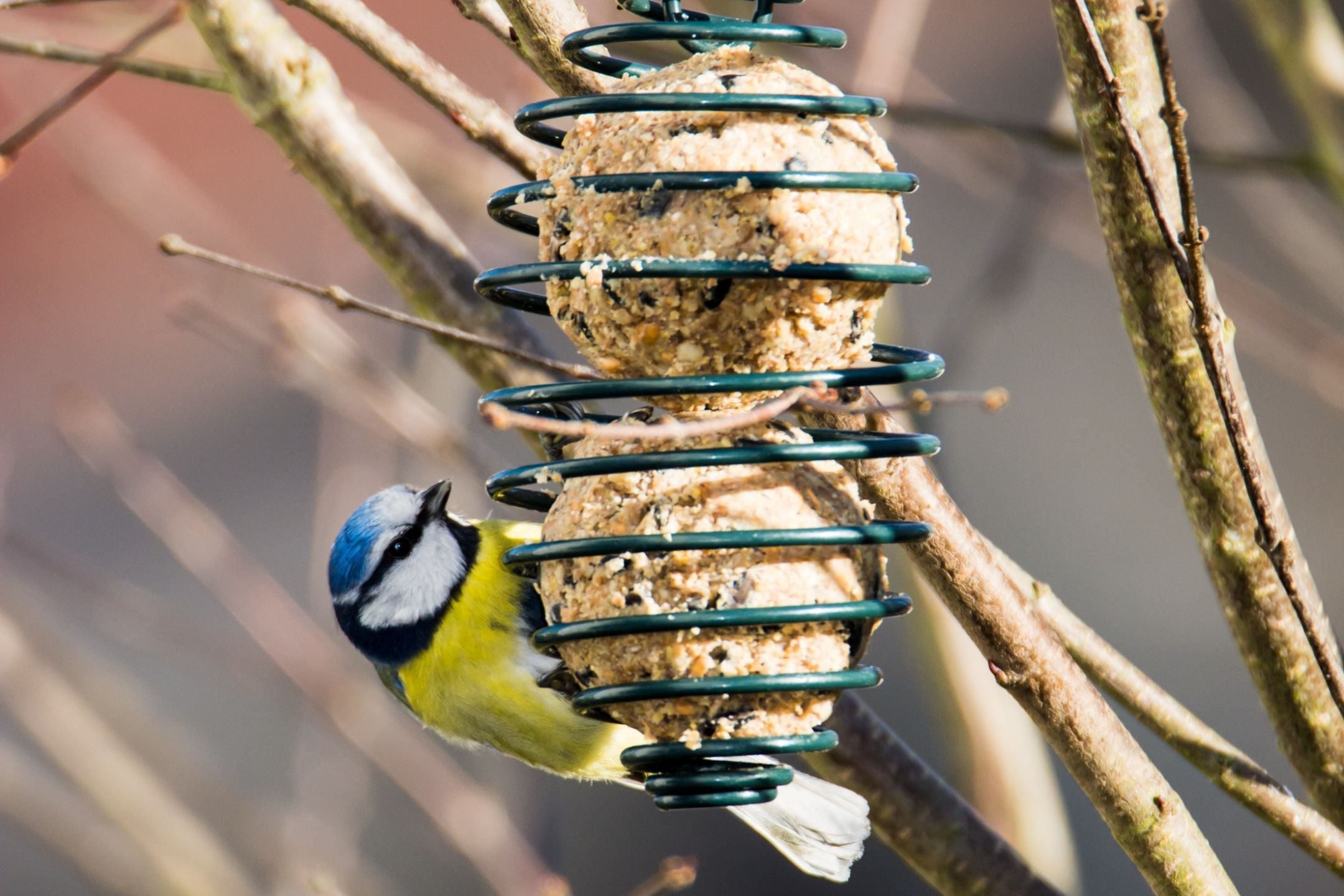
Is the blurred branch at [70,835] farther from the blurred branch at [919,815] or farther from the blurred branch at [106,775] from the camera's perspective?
the blurred branch at [919,815]

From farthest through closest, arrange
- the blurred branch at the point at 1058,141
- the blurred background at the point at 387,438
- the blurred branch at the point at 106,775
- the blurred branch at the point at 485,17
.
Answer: the blurred branch at the point at 106,775
the blurred background at the point at 387,438
the blurred branch at the point at 1058,141
the blurred branch at the point at 485,17

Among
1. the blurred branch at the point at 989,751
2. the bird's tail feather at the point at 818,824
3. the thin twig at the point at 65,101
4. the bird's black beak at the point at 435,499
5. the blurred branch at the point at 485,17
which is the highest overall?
the thin twig at the point at 65,101

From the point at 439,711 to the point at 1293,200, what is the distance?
2341mm

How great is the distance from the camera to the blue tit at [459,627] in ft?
7.91

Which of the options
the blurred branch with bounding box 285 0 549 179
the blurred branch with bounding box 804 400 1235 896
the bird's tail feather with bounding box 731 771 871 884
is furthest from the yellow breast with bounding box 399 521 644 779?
the blurred branch with bounding box 804 400 1235 896

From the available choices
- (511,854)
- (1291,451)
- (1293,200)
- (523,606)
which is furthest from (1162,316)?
(1291,451)

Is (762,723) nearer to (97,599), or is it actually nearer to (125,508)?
(97,599)

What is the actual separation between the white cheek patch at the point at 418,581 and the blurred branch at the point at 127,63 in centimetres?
93

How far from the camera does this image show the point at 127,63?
1.82 meters

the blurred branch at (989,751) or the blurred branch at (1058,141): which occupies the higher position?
the blurred branch at (1058,141)

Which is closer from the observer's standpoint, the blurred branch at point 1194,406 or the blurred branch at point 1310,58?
the blurred branch at point 1194,406

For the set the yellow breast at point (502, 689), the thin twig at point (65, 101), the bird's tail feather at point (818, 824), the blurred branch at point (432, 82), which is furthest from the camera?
the yellow breast at point (502, 689)

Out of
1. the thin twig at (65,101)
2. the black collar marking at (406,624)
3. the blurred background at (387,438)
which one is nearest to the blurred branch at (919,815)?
the blurred background at (387,438)

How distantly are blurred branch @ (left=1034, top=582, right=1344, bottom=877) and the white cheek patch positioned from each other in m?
1.21
